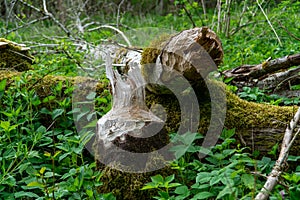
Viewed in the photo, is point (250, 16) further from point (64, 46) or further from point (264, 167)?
point (264, 167)

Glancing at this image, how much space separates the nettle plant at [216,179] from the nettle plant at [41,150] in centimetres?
36

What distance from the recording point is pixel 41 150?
109 inches

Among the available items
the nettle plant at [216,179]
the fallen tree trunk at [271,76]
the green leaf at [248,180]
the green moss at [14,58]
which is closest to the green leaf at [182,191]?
the nettle plant at [216,179]

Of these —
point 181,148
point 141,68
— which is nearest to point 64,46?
point 141,68

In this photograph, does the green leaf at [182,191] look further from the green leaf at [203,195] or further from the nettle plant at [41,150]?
the nettle plant at [41,150]

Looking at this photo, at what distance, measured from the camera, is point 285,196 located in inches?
72.2

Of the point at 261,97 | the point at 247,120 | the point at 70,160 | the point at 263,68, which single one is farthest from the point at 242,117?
the point at 70,160

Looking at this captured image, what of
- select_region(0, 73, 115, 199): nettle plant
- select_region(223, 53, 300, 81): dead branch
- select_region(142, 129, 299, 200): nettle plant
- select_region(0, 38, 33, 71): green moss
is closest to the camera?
select_region(142, 129, 299, 200): nettle plant

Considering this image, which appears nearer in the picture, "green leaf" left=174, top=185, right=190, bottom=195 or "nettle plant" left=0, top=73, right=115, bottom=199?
"green leaf" left=174, top=185, right=190, bottom=195

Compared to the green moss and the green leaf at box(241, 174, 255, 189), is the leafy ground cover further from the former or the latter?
the green moss

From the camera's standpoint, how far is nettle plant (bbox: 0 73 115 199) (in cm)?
212

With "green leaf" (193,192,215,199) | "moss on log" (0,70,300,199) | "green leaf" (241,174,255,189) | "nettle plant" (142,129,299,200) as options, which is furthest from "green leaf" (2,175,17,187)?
"green leaf" (241,174,255,189)

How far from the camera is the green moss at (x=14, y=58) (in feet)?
12.4

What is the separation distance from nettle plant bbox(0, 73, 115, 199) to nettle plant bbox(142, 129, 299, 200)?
0.36 metres
